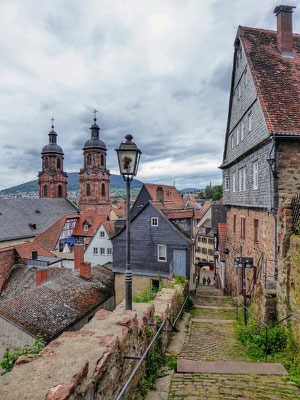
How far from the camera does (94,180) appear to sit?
59.9 m

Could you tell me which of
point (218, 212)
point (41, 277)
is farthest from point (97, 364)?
point (218, 212)

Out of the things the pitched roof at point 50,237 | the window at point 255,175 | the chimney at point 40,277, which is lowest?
the chimney at point 40,277

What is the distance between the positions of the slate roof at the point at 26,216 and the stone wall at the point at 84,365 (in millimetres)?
42426

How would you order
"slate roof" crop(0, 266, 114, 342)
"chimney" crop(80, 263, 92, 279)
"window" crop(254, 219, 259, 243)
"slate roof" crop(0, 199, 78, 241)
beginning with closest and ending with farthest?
"window" crop(254, 219, 259, 243) → "slate roof" crop(0, 266, 114, 342) → "chimney" crop(80, 263, 92, 279) → "slate roof" crop(0, 199, 78, 241)

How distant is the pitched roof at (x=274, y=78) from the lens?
463 inches

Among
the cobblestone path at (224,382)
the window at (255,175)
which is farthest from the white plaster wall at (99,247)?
the cobblestone path at (224,382)

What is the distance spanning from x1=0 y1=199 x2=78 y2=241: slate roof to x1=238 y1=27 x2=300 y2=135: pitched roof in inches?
1607

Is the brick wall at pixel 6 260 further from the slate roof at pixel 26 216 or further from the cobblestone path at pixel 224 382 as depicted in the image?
the cobblestone path at pixel 224 382

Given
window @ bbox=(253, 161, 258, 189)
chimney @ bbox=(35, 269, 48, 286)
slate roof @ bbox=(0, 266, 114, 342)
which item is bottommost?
slate roof @ bbox=(0, 266, 114, 342)

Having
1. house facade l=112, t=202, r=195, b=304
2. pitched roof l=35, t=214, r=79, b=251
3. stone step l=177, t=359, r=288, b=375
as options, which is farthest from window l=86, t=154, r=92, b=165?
stone step l=177, t=359, r=288, b=375

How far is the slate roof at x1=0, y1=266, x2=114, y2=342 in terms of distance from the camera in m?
14.4

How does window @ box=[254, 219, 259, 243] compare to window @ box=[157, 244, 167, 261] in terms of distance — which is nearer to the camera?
window @ box=[254, 219, 259, 243]

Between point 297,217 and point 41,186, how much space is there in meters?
66.6

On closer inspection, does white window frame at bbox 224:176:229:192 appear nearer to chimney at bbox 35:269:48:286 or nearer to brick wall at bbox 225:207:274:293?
brick wall at bbox 225:207:274:293
